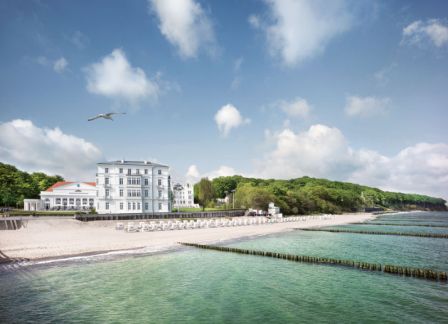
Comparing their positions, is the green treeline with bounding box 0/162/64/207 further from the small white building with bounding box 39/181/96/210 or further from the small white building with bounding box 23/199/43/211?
the small white building with bounding box 39/181/96/210

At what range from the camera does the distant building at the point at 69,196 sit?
73575mm

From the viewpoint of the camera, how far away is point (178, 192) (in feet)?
434

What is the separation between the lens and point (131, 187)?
67.6 meters

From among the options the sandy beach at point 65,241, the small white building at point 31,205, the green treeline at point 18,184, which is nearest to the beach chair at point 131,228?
the sandy beach at point 65,241

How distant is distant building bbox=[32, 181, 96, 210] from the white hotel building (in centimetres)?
1354

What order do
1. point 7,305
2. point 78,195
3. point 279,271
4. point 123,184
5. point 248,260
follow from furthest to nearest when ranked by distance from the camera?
point 78,195
point 123,184
point 248,260
point 279,271
point 7,305

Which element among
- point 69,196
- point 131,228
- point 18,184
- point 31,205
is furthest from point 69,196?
point 131,228

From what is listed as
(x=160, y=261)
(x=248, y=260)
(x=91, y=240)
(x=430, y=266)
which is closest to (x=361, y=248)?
(x=430, y=266)

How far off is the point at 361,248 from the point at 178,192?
352 feet

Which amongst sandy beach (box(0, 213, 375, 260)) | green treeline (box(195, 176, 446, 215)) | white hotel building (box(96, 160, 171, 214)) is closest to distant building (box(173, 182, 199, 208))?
green treeline (box(195, 176, 446, 215))

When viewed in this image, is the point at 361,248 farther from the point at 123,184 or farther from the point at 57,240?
the point at 123,184

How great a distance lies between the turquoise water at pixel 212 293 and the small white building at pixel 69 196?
199 ft

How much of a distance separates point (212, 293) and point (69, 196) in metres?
71.5

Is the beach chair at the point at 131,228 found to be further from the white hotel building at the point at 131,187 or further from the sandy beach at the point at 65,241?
the white hotel building at the point at 131,187
